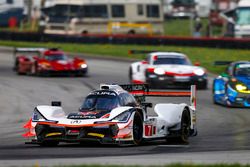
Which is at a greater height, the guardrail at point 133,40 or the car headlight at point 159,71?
the car headlight at point 159,71

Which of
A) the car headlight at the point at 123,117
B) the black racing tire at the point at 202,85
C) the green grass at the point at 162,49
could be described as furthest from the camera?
the green grass at the point at 162,49

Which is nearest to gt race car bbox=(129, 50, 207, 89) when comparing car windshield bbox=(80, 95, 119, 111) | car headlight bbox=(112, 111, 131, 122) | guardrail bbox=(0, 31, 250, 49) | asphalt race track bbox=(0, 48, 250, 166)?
asphalt race track bbox=(0, 48, 250, 166)

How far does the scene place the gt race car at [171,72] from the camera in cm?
2850

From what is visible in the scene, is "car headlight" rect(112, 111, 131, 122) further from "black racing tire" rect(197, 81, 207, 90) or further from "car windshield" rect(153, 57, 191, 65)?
"car windshield" rect(153, 57, 191, 65)

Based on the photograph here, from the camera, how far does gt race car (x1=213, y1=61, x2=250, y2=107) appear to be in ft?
75.9

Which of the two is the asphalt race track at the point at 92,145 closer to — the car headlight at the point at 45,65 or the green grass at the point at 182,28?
the car headlight at the point at 45,65

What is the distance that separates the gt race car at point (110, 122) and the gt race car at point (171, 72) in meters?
12.0

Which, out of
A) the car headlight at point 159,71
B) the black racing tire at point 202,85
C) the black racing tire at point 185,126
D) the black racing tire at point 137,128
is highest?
the black racing tire at point 137,128

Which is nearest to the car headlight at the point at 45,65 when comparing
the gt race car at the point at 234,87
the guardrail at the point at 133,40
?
the gt race car at the point at 234,87

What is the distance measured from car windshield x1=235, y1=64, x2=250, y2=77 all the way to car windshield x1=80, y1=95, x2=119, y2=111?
8.83m

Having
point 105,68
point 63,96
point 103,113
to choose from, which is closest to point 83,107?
point 103,113

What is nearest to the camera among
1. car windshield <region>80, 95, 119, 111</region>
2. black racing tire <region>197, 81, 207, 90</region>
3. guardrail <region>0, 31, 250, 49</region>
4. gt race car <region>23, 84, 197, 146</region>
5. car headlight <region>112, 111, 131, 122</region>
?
gt race car <region>23, 84, 197, 146</region>

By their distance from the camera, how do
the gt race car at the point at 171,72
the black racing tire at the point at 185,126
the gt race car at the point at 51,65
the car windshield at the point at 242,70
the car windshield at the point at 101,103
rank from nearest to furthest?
the car windshield at the point at 101,103 < the black racing tire at the point at 185,126 < the car windshield at the point at 242,70 < the gt race car at the point at 171,72 < the gt race car at the point at 51,65

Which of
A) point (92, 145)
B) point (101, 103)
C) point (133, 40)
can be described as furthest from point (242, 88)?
point (133, 40)
